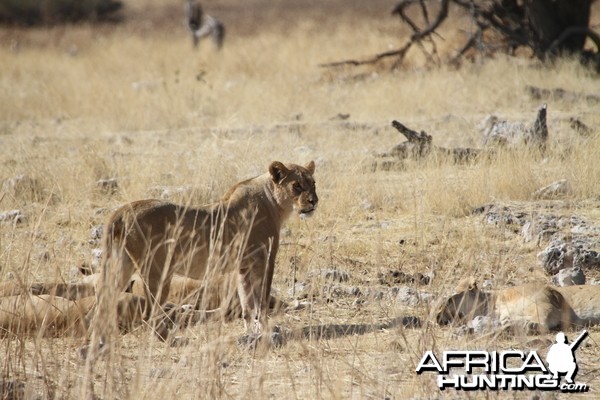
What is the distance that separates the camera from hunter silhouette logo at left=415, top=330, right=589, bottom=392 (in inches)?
179

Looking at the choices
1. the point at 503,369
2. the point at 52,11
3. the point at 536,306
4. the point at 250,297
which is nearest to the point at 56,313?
the point at 250,297

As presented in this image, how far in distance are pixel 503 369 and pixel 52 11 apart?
35695 millimetres

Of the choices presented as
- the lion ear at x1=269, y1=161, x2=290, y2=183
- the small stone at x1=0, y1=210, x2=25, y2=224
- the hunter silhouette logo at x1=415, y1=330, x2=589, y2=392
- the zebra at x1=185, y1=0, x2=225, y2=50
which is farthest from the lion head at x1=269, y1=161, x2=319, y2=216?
the zebra at x1=185, y1=0, x2=225, y2=50

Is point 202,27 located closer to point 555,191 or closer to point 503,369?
point 555,191

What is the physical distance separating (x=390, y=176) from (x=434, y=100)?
4246 mm

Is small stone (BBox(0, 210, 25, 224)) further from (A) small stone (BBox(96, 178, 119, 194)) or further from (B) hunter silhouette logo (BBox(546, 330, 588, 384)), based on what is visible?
(B) hunter silhouette logo (BBox(546, 330, 588, 384))

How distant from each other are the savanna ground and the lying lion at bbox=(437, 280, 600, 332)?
0.15 m

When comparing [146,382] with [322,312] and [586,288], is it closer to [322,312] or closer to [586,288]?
[322,312]

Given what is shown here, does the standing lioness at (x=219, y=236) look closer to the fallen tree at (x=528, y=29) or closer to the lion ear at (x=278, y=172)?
the lion ear at (x=278, y=172)

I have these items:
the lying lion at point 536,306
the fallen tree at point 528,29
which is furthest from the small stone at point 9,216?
the fallen tree at point 528,29

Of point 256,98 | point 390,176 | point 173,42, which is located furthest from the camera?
point 173,42

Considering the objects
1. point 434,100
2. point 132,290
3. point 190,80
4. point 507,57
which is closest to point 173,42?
point 190,80

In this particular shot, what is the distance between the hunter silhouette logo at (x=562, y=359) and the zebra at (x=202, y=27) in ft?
63.9

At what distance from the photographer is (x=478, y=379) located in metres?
4.55
